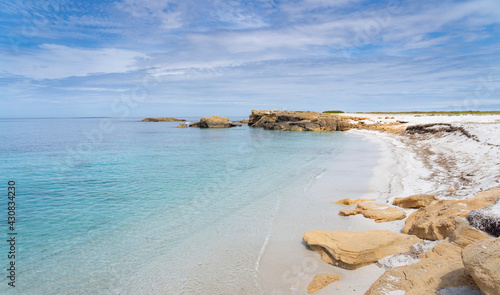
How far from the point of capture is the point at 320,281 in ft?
17.6

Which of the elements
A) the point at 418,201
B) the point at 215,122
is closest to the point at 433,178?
the point at 418,201

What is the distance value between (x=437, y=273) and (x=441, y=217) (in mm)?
2334

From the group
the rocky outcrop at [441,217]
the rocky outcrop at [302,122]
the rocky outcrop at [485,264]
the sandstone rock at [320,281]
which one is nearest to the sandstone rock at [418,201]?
the rocky outcrop at [441,217]

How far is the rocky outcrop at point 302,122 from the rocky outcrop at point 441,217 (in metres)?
57.8

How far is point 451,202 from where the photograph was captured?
22.9ft

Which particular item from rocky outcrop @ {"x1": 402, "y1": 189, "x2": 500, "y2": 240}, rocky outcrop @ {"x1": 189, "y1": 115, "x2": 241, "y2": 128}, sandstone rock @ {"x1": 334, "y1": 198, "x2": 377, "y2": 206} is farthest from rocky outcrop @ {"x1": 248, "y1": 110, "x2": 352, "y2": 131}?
rocky outcrop @ {"x1": 402, "y1": 189, "x2": 500, "y2": 240}

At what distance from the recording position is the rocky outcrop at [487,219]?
4.43 metres

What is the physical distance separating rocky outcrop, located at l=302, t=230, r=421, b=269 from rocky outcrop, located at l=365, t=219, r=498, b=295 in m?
0.96

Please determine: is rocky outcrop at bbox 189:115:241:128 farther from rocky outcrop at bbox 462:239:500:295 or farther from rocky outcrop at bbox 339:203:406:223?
rocky outcrop at bbox 462:239:500:295

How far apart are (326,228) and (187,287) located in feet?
14.6

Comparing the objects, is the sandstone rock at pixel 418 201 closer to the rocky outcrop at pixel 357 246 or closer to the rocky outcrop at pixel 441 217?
the rocky outcrop at pixel 441 217

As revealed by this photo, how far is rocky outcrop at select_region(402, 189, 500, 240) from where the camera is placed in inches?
232

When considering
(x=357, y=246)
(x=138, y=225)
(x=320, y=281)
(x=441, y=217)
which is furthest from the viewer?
(x=138, y=225)

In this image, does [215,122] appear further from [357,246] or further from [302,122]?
[357,246]
